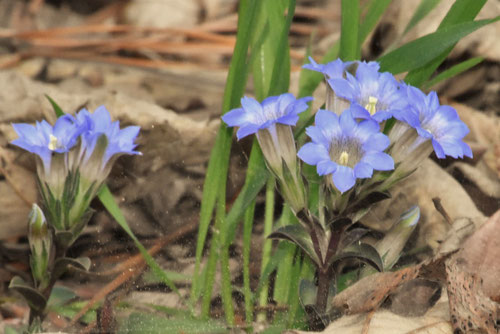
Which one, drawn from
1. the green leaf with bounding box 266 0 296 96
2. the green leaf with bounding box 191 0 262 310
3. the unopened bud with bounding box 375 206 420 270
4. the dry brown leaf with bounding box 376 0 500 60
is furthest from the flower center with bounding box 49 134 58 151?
the dry brown leaf with bounding box 376 0 500 60

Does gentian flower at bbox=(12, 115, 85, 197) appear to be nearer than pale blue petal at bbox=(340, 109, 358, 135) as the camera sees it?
No

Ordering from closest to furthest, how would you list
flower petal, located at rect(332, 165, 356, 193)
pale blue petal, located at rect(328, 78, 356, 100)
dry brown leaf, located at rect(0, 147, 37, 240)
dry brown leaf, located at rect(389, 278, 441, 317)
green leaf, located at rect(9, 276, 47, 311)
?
flower petal, located at rect(332, 165, 356, 193), pale blue petal, located at rect(328, 78, 356, 100), dry brown leaf, located at rect(389, 278, 441, 317), green leaf, located at rect(9, 276, 47, 311), dry brown leaf, located at rect(0, 147, 37, 240)

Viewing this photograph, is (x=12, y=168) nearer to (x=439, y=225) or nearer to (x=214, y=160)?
(x=214, y=160)

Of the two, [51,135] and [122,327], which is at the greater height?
[51,135]

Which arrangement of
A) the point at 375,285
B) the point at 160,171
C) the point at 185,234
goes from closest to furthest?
the point at 375,285, the point at 185,234, the point at 160,171

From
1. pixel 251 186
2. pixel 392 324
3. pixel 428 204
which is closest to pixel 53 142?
pixel 251 186

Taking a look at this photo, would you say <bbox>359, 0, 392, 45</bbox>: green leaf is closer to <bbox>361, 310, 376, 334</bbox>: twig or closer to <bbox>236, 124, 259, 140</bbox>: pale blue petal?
<bbox>236, 124, 259, 140</bbox>: pale blue petal

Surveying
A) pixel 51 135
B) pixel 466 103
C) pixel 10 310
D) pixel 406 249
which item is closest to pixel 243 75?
pixel 51 135

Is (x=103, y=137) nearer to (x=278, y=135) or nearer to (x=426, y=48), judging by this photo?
(x=278, y=135)
